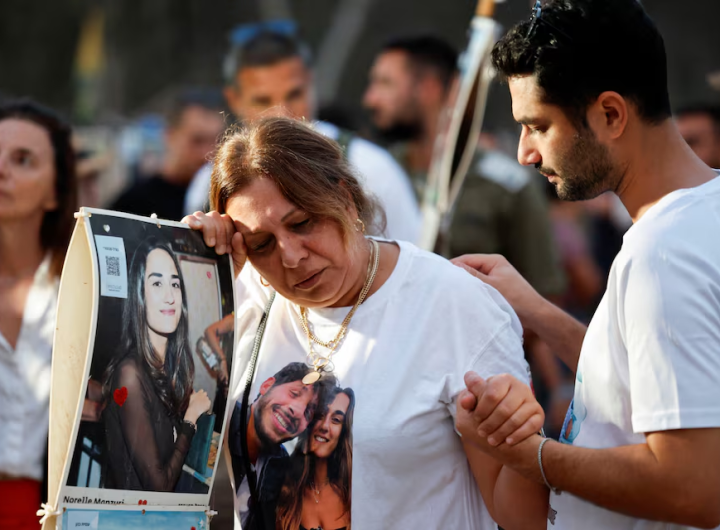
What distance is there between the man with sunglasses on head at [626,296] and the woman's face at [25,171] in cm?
186

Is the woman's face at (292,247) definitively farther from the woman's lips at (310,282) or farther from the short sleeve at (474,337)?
the short sleeve at (474,337)

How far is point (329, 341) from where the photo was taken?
2.33 metres

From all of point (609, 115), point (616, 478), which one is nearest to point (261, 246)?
point (609, 115)

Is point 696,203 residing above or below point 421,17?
below

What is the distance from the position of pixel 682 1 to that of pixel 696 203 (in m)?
13.3

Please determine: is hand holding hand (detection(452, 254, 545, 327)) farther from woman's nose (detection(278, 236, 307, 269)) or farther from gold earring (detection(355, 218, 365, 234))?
woman's nose (detection(278, 236, 307, 269))

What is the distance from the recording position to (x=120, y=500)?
1.97 meters

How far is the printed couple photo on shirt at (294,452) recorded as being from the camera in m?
2.18

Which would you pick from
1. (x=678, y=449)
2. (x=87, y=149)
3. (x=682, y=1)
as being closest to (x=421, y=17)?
(x=682, y=1)

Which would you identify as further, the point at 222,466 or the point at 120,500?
the point at 222,466

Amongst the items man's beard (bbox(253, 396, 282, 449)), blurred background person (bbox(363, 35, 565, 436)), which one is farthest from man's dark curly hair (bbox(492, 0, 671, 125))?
blurred background person (bbox(363, 35, 565, 436))

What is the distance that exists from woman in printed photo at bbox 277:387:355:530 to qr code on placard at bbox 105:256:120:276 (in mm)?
578

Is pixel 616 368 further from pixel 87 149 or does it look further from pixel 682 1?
pixel 682 1

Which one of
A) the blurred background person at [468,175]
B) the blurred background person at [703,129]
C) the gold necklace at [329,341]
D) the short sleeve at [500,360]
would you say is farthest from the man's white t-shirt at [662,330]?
the blurred background person at [703,129]
